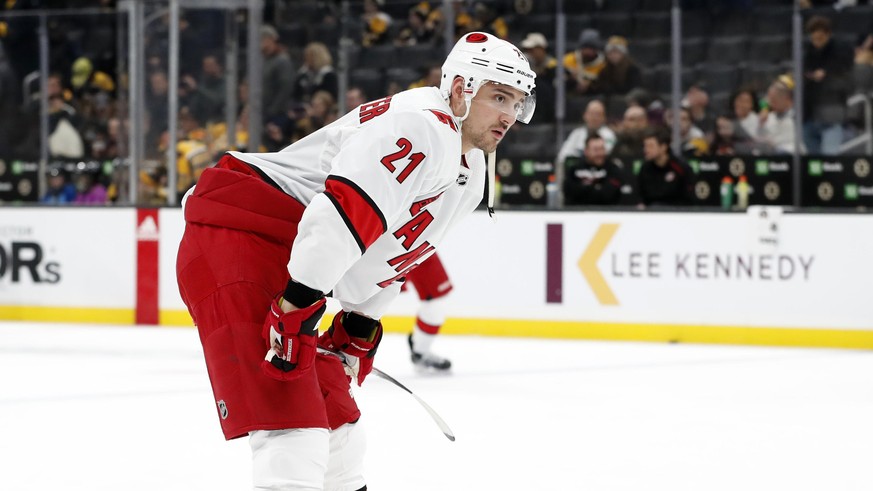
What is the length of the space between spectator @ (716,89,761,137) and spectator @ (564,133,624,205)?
1.08 m

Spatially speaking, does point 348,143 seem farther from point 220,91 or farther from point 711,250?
point 220,91

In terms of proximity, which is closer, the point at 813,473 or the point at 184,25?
the point at 813,473

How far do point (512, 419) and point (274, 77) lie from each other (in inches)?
202

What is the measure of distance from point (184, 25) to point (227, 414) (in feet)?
23.2

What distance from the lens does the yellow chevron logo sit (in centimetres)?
800

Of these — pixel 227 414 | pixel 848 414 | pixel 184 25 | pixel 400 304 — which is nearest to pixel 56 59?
pixel 184 25

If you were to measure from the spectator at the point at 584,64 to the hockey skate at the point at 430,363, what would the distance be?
355cm

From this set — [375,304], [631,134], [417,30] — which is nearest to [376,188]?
[375,304]

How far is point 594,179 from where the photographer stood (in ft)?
27.8

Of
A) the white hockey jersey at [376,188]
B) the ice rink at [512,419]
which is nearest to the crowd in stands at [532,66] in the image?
the ice rink at [512,419]

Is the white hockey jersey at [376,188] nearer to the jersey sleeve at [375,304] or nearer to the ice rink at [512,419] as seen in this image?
the jersey sleeve at [375,304]

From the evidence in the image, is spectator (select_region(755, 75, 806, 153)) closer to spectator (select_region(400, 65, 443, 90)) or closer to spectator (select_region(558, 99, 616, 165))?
spectator (select_region(558, 99, 616, 165))

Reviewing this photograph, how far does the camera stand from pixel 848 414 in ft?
17.5

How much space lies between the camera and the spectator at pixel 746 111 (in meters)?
8.89
